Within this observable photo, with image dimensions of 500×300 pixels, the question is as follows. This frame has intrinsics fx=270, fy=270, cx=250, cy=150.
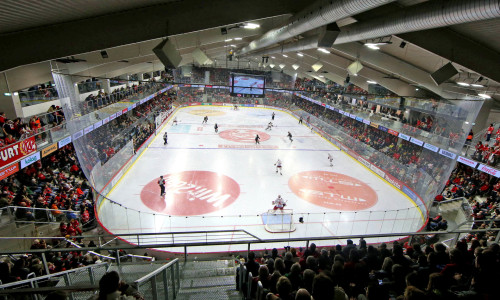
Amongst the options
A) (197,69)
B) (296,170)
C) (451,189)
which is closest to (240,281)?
(296,170)

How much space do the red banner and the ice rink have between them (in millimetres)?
3647

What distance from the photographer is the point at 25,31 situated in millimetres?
6438

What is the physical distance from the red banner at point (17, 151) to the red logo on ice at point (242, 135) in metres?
16.0

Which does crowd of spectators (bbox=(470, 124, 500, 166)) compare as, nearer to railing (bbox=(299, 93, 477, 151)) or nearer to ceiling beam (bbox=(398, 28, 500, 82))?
railing (bbox=(299, 93, 477, 151))

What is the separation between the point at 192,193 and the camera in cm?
1455

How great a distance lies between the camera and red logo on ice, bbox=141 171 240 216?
13008 millimetres

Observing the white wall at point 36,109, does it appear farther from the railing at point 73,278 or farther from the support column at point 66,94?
the railing at point 73,278

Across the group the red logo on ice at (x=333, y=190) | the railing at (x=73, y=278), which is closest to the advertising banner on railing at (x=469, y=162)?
the red logo on ice at (x=333, y=190)

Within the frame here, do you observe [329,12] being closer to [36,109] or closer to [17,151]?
[17,151]

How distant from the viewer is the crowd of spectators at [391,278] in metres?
2.71

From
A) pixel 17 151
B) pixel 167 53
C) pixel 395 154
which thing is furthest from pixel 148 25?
pixel 395 154

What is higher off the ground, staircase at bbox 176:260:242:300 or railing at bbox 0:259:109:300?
railing at bbox 0:259:109:300

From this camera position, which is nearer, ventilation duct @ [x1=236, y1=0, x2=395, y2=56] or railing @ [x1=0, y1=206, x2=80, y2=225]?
ventilation duct @ [x1=236, y1=0, x2=395, y2=56]

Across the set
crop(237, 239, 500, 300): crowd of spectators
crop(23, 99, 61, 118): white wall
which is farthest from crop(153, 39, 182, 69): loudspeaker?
crop(23, 99, 61, 118): white wall
